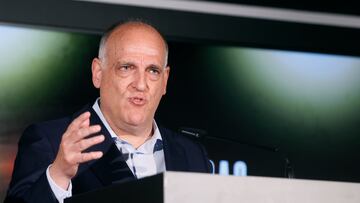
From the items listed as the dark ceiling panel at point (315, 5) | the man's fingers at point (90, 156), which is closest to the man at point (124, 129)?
the man's fingers at point (90, 156)

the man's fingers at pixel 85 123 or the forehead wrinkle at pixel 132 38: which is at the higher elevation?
the forehead wrinkle at pixel 132 38

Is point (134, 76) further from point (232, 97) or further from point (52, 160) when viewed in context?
point (232, 97)

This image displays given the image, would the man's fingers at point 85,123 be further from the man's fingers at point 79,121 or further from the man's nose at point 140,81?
the man's nose at point 140,81

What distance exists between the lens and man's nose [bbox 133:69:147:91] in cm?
296

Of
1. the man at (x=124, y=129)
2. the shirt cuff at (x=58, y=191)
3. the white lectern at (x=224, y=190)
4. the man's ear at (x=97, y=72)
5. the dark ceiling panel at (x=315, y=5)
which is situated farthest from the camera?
the dark ceiling panel at (x=315, y=5)

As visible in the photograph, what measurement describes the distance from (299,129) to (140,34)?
61.6 inches

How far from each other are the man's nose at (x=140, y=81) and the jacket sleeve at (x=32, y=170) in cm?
37

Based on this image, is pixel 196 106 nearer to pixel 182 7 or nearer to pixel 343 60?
pixel 182 7

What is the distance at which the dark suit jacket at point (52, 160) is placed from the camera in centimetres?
267

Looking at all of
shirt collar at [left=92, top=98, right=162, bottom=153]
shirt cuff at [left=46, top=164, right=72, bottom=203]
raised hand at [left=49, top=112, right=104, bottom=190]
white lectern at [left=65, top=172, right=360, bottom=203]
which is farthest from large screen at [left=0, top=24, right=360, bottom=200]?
white lectern at [left=65, top=172, right=360, bottom=203]

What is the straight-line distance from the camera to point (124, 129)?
299 centimetres

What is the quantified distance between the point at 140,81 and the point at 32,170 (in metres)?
0.51

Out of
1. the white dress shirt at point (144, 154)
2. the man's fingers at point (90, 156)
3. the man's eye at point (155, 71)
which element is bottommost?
the white dress shirt at point (144, 154)

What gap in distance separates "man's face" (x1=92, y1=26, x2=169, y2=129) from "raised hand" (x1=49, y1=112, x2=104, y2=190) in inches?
24.4
